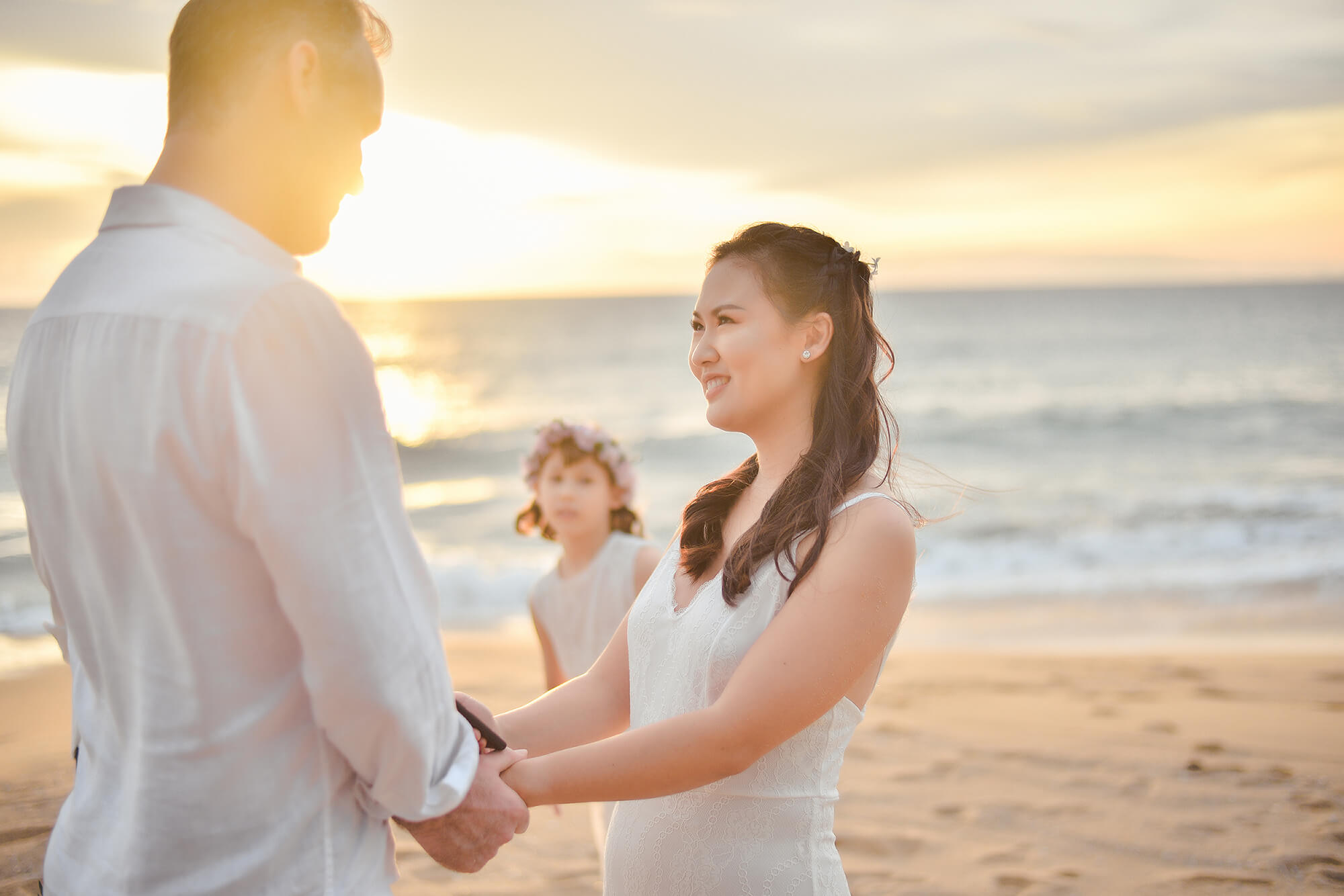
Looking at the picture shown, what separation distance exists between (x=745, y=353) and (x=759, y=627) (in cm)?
73

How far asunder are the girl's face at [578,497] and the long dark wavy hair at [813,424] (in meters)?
1.96

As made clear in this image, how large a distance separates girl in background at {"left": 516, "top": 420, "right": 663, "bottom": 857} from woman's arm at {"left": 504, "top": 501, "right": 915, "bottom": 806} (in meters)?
2.23

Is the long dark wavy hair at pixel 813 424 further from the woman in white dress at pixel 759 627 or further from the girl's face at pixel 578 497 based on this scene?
the girl's face at pixel 578 497

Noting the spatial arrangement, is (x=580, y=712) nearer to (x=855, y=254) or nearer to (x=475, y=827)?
(x=475, y=827)

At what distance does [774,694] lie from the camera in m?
2.10

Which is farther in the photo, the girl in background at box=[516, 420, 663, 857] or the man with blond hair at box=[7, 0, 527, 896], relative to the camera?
the girl in background at box=[516, 420, 663, 857]

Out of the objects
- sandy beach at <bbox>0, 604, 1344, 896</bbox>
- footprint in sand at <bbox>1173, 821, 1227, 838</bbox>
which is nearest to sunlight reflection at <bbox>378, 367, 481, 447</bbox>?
sandy beach at <bbox>0, 604, 1344, 896</bbox>

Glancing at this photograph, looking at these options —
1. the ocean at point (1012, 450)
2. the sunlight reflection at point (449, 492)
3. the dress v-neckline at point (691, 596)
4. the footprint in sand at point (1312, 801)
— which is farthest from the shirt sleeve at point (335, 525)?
the sunlight reflection at point (449, 492)

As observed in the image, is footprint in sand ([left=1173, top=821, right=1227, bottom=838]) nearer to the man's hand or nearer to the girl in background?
the girl in background

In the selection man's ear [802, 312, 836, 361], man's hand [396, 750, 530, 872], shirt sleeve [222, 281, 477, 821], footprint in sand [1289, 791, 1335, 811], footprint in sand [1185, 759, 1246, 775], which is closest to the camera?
shirt sleeve [222, 281, 477, 821]

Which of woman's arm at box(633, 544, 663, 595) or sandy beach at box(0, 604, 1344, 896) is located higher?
woman's arm at box(633, 544, 663, 595)

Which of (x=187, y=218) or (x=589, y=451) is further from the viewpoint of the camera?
(x=589, y=451)

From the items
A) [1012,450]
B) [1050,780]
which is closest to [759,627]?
[1050,780]

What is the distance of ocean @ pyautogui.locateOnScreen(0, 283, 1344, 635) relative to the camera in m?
12.7
